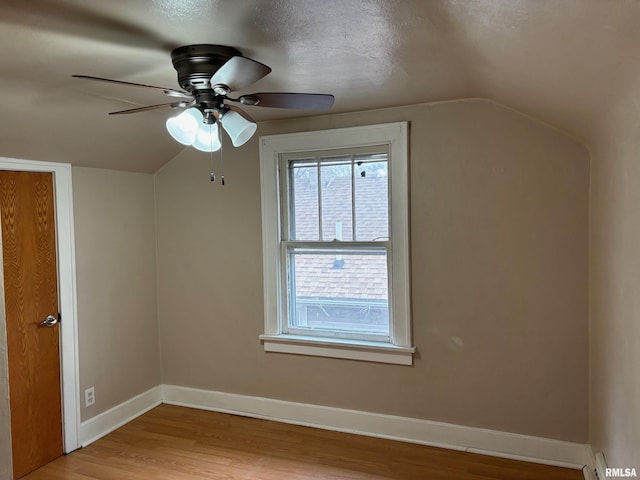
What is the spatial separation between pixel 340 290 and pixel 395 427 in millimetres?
1010

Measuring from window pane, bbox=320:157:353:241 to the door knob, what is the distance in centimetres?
189

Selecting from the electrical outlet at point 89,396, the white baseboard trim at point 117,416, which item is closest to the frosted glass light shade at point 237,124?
the electrical outlet at point 89,396

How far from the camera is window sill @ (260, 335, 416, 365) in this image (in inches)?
127

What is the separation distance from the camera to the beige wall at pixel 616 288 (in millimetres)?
1735

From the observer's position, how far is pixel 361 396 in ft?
11.0

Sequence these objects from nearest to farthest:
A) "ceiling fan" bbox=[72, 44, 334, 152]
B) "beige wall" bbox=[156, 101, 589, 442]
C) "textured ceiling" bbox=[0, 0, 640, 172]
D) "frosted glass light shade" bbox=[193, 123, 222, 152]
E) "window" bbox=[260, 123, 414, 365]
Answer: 1. "textured ceiling" bbox=[0, 0, 640, 172]
2. "ceiling fan" bbox=[72, 44, 334, 152]
3. "frosted glass light shade" bbox=[193, 123, 222, 152]
4. "beige wall" bbox=[156, 101, 589, 442]
5. "window" bbox=[260, 123, 414, 365]

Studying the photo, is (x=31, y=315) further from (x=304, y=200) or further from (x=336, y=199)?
(x=336, y=199)

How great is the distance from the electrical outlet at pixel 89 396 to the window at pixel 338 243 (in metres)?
1.27

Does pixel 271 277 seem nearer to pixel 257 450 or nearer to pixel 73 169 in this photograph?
pixel 257 450

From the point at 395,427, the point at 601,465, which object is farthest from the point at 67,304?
the point at 601,465

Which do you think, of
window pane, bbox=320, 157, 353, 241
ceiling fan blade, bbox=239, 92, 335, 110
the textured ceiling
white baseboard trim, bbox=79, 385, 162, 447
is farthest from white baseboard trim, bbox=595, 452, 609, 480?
white baseboard trim, bbox=79, 385, 162, 447

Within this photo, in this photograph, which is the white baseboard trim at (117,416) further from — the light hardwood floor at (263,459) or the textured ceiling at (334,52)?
the textured ceiling at (334,52)

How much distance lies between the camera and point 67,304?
10.5 feet

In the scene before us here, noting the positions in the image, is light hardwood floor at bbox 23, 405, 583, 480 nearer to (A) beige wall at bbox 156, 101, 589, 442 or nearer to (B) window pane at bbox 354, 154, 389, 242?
(A) beige wall at bbox 156, 101, 589, 442
